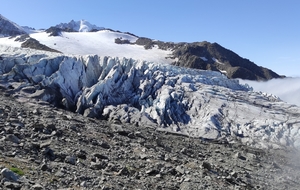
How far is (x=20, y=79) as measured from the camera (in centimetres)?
4353

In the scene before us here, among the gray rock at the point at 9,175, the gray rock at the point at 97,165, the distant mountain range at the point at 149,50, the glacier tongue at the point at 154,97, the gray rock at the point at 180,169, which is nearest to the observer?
the gray rock at the point at 9,175

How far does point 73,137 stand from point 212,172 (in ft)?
33.3

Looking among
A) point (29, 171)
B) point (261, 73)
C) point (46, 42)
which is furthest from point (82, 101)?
point (261, 73)

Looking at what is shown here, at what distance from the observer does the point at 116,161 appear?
1964 cm

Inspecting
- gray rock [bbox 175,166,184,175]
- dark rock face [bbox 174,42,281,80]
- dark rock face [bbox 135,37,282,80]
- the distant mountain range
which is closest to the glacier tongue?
gray rock [bbox 175,166,184,175]

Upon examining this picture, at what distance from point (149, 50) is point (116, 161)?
10720 centimetres

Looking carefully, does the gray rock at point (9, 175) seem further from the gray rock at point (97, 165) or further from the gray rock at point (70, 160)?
the gray rock at point (97, 165)

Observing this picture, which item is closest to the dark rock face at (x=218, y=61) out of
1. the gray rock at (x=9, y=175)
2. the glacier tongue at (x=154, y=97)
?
the glacier tongue at (x=154, y=97)

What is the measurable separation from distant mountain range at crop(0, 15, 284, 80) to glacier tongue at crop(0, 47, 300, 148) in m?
48.1

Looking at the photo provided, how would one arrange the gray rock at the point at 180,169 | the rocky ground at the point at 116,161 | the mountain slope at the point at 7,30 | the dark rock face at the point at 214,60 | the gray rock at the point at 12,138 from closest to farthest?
the rocky ground at the point at 116,161
the gray rock at the point at 12,138
the gray rock at the point at 180,169
the dark rock face at the point at 214,60
the mountain slope at the point at 7,30

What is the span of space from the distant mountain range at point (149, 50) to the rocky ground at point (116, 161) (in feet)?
230

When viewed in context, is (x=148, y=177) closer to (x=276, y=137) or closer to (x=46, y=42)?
(x=276, y=137)

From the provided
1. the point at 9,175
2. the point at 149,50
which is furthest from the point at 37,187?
the point at 149,50

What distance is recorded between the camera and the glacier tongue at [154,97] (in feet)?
128
